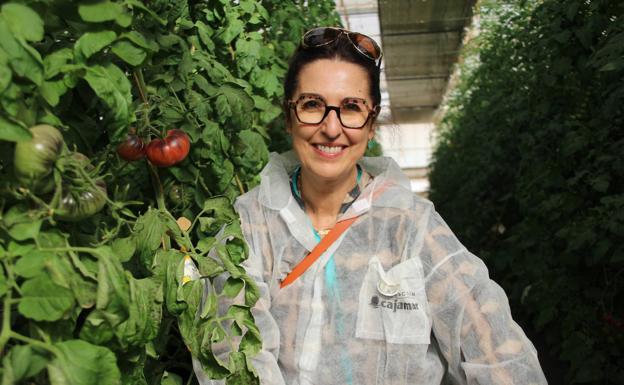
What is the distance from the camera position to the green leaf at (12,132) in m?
0.78

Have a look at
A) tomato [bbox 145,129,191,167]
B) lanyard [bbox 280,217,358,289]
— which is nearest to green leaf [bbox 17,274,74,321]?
tomato [bbox 145,129,191,167]

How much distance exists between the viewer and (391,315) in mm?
1458

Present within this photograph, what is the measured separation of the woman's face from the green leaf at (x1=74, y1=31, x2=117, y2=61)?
699 millimetres

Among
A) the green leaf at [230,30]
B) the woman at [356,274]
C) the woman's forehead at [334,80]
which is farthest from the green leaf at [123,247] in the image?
the green leaf at [230,30]

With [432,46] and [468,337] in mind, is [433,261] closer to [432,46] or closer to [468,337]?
[468,337]

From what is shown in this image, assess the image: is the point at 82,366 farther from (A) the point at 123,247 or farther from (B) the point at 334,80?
(B) the point at 334,80

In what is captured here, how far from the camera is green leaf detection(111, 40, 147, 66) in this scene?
0.98m

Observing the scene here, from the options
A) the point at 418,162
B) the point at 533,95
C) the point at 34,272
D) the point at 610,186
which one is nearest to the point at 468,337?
the point at 34,272

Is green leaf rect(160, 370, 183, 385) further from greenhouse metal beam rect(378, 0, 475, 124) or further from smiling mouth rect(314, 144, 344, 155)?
greenhouse metal beam rect(378, 0, 475, 124)

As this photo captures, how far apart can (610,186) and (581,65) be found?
539mm

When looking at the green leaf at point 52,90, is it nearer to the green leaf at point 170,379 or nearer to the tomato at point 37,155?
the tomato at point 37,155

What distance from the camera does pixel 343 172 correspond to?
1612 mm

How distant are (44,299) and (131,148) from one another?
0.56m

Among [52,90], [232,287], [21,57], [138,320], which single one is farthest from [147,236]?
[21,57]
